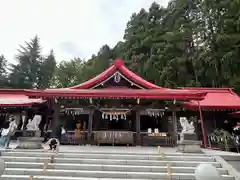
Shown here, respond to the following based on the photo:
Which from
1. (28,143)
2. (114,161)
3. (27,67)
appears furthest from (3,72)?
(114,161)

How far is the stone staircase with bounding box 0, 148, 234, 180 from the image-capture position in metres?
6.68

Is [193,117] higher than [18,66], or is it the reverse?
[18,66]

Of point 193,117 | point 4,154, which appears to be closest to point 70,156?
Result: point 4,154

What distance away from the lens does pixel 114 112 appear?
40.2 ft

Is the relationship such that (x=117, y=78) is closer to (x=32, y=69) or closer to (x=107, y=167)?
(x=107, y=167)

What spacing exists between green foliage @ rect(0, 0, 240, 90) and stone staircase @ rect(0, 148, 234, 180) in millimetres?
16944

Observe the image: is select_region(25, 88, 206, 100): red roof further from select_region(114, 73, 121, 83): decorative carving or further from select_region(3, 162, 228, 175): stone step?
select_region(3, 162, 228, 175): stone step

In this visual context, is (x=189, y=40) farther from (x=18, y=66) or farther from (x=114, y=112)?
(x=18, y=66)

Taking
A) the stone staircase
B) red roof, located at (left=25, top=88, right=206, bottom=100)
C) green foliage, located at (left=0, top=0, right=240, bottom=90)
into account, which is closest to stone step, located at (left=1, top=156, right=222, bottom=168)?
the stone staircase

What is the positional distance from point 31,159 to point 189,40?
23003 millimetres

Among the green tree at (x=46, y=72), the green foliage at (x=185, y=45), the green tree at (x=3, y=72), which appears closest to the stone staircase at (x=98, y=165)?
the green foliage at (x=185, y=45)

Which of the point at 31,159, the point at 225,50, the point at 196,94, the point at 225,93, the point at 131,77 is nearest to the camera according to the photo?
the point at 31,159

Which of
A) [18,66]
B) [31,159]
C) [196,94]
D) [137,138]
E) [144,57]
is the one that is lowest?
[31,159]

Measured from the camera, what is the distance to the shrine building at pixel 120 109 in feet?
37.6
